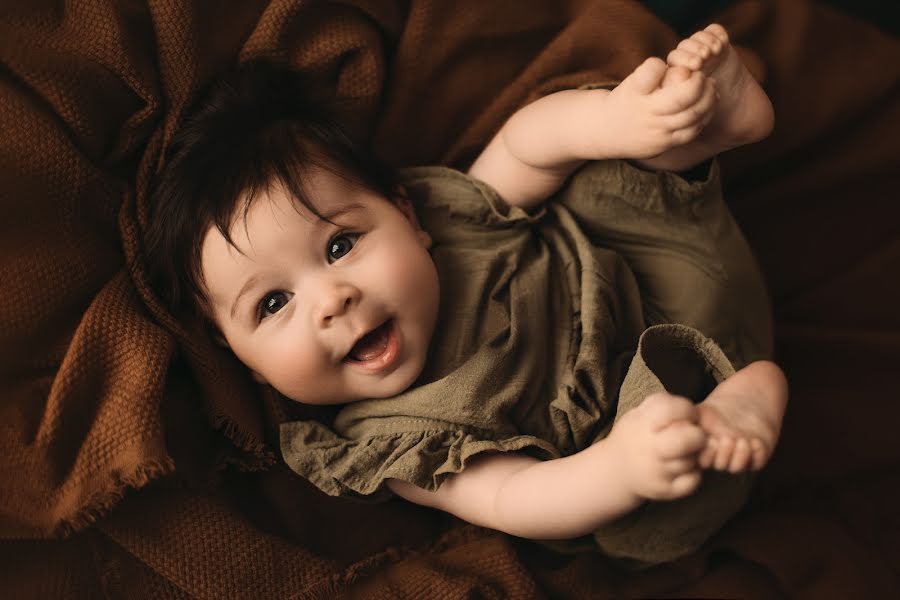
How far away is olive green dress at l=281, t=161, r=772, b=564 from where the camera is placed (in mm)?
931

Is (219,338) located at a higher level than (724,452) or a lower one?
lower

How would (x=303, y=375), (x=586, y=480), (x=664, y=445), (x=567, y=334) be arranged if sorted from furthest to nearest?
(x=567, y=334), (x=303, y=375), (x=586, y=480), (x=664, y=445)

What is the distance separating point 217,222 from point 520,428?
413 millimetres

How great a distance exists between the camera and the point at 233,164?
92cm

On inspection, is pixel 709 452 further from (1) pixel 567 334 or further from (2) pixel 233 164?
(2) pixel 233 164

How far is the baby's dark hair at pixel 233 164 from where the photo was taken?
91 centimetres

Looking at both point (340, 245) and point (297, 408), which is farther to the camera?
point (297, 408)

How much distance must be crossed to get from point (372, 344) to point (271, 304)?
0.12 metres

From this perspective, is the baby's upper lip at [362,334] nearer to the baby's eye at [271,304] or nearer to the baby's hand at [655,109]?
the baby's eye at [271,304]

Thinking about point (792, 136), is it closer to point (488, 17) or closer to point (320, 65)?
point (488, 17)

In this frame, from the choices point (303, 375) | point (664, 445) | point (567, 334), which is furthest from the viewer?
point (567, 334)

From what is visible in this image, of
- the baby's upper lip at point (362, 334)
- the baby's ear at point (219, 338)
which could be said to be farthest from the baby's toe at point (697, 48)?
the baby's ear at point (219, 338)

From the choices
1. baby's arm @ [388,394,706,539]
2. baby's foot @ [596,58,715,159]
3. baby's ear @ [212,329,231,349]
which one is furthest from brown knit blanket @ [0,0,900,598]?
baby's foot @ [596,58,715,159]

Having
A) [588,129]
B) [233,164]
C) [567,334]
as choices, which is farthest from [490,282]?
[233,164]
